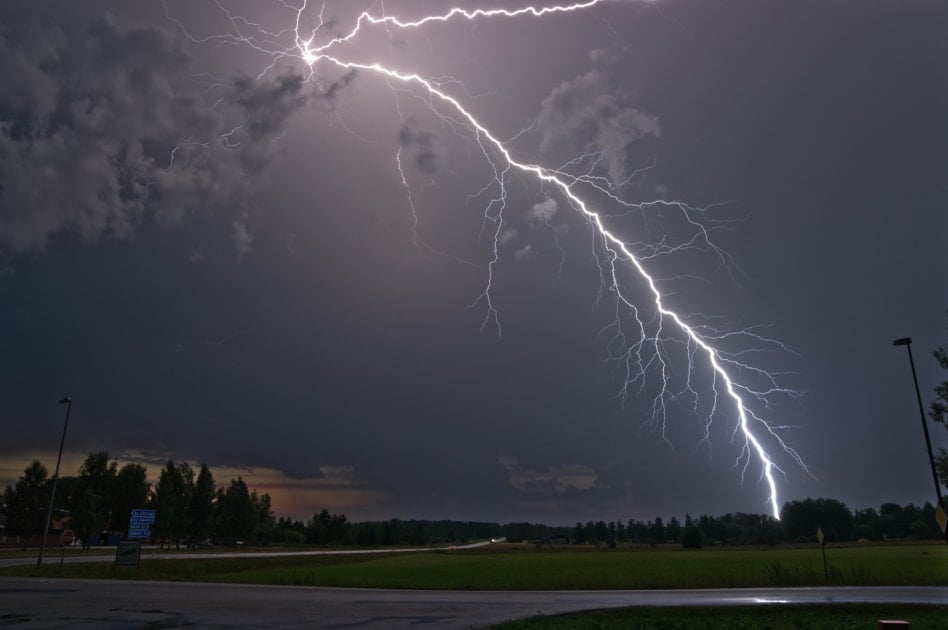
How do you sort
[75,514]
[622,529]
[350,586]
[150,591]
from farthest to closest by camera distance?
1. [622,529]
2. [75,514]
3. [350,586]
4. [150,591]

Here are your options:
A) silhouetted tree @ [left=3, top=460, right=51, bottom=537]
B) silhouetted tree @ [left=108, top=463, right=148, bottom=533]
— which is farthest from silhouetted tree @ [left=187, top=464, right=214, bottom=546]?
silhouetted tree @ [left=3, top=460, right=51, bottom=537]

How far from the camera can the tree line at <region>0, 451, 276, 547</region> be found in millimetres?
69375

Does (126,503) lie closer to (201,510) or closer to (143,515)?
(201,510)

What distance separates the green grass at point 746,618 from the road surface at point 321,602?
1.27 meters

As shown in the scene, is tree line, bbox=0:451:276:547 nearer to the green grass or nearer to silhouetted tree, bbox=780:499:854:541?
the green grass

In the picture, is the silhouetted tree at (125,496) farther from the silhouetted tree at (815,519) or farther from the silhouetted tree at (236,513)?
the silhouetted tree at (815,519)

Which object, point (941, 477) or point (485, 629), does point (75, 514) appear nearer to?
point (485, 629)

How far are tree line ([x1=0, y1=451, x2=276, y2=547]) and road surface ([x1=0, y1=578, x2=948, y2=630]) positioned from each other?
177 ft

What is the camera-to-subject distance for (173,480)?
263 ft

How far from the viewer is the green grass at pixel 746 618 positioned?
12.7 m

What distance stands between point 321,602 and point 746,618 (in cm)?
1183

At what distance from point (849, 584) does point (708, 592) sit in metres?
6.76

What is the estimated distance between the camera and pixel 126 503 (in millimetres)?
75000

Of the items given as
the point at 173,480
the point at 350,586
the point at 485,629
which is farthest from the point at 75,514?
the point at 485,629
